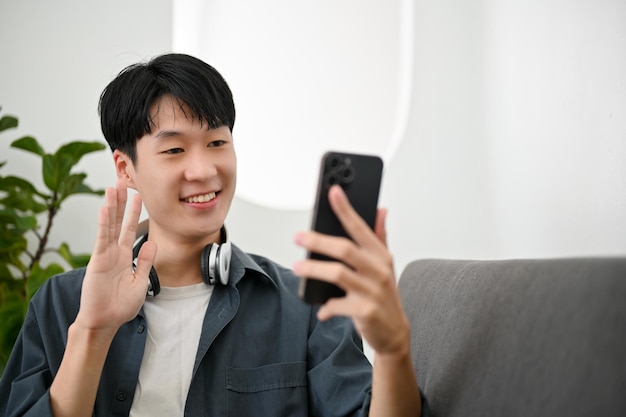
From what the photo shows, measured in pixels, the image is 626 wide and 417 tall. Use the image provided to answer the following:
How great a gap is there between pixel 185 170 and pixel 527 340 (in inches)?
30.2

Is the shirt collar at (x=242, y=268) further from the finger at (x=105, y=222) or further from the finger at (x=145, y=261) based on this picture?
the finger at (x=105, y=222)

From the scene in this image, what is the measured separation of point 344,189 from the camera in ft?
2.67

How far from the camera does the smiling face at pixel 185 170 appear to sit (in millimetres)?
1307

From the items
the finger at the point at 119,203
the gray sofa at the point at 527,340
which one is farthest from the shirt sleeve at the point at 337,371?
the finger at the point at 119,203

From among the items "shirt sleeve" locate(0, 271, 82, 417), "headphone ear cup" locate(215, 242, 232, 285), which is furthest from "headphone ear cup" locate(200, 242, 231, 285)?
"shirt sleeve" locate(0, 271, 82, 417)

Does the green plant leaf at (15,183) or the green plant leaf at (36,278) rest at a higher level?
the green plant leaf at (15,183)

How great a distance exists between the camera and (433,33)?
8.30 feet

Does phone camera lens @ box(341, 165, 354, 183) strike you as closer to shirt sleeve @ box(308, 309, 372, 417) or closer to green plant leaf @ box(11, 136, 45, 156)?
shirt sleeve @ box(308, 309, 372, 417)

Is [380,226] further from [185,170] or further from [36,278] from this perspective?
[36,278]

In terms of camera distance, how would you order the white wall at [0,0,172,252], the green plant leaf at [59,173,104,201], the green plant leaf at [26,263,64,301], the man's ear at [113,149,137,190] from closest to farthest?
1. the man's ear at [113,149,137,190]
2. the green plant leaf at [26,263,64,301]
3. the green plant leaf at [59,173,104,201]
4. the white wall at [0,0,172,252]

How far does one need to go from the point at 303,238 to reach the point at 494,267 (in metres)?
0.42

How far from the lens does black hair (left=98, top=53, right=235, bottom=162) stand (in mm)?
1320

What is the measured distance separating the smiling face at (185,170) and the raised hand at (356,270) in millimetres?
609

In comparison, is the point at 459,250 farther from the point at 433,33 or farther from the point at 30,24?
the point at 30,24
